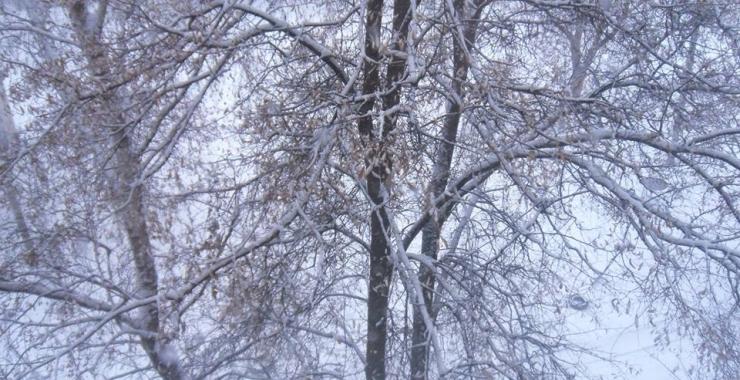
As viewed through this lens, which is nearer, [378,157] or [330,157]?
[378,157]

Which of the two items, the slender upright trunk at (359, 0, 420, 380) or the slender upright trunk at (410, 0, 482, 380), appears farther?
the slender upright trunk at (410, 0, 482, 380)

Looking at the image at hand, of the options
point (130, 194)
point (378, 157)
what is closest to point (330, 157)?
point (378, 157)

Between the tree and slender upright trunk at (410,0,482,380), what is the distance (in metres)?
0.04

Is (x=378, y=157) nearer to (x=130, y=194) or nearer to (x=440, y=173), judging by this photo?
(x=440, y=173)

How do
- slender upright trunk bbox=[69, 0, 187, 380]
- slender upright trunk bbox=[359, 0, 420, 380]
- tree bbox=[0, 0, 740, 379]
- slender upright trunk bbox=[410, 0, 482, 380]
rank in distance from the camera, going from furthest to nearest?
slender upright trunk bbox=[410, 0, 482, 380], slender upright trunk bbox=[69, 0, 187, 380], tree bbox=[0, 0, 740, 379], slender upright trunk bbox=[359, 0, 420, 380]

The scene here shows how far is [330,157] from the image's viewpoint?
14.8ft

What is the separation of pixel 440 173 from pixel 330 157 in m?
1.26

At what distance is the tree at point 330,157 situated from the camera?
4277mm

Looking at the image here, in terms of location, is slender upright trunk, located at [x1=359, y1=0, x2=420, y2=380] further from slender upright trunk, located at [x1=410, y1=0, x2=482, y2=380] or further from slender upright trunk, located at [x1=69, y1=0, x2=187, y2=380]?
slender upright trunk, located at [x1=69, y1=0, x2=187, y2=380]

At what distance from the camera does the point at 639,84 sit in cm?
575

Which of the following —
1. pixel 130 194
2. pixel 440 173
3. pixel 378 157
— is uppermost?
pixel 440 173

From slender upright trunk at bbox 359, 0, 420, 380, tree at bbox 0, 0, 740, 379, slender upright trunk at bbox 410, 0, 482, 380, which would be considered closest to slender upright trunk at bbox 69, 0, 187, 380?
tree at bbox 0, 0, 740, 379

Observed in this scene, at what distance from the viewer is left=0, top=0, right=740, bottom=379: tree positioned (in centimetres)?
428

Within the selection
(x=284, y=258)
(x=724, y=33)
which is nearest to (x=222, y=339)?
(x=284, y=258)
